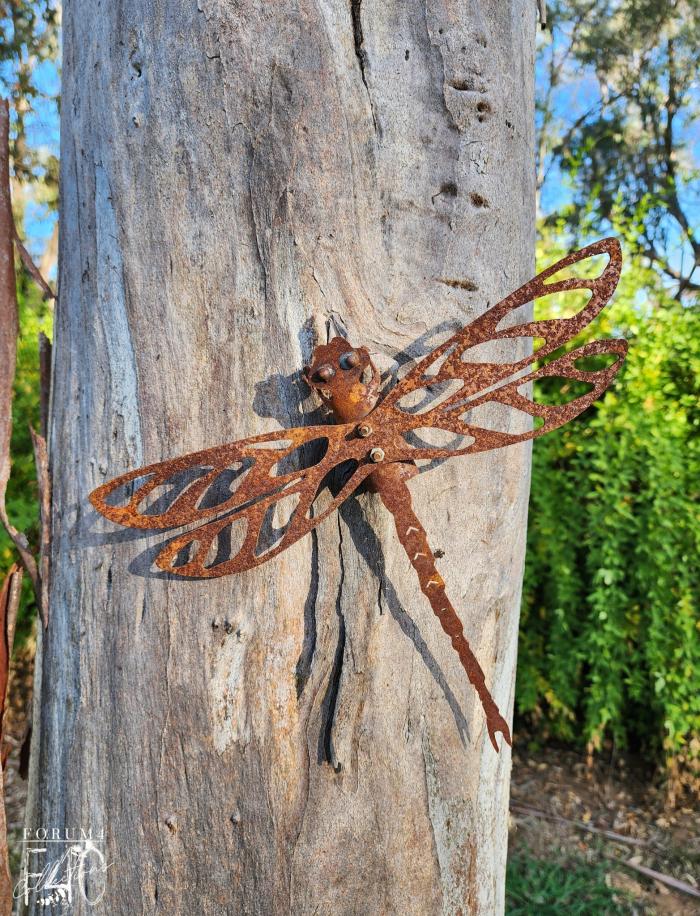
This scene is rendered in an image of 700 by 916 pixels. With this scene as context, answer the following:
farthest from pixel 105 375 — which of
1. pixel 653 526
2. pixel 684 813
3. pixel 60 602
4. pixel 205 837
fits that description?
Answer: pixel 684 813

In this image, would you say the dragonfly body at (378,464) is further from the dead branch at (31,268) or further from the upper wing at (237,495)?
the dead branch at (31,268)

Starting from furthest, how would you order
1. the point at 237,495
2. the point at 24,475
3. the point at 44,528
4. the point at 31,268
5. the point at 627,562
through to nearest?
the point at 24,475 → the point at 627,562 → the point at 31,268 → the point at 44,528 → the point at 237,495

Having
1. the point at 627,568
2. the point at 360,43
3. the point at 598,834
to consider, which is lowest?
the point at 598,834

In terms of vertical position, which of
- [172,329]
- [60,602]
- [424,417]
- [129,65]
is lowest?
[60,602]

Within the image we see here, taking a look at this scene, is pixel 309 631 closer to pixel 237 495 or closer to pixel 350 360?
pixel 237 495

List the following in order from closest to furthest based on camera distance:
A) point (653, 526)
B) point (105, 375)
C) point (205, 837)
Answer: point (205, 837) < point (105, 375) < point (653, 526)

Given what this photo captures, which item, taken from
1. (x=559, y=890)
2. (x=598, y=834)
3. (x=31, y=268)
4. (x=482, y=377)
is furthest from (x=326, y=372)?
(x=598, y=834)

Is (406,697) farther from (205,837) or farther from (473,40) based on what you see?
(473,40)
